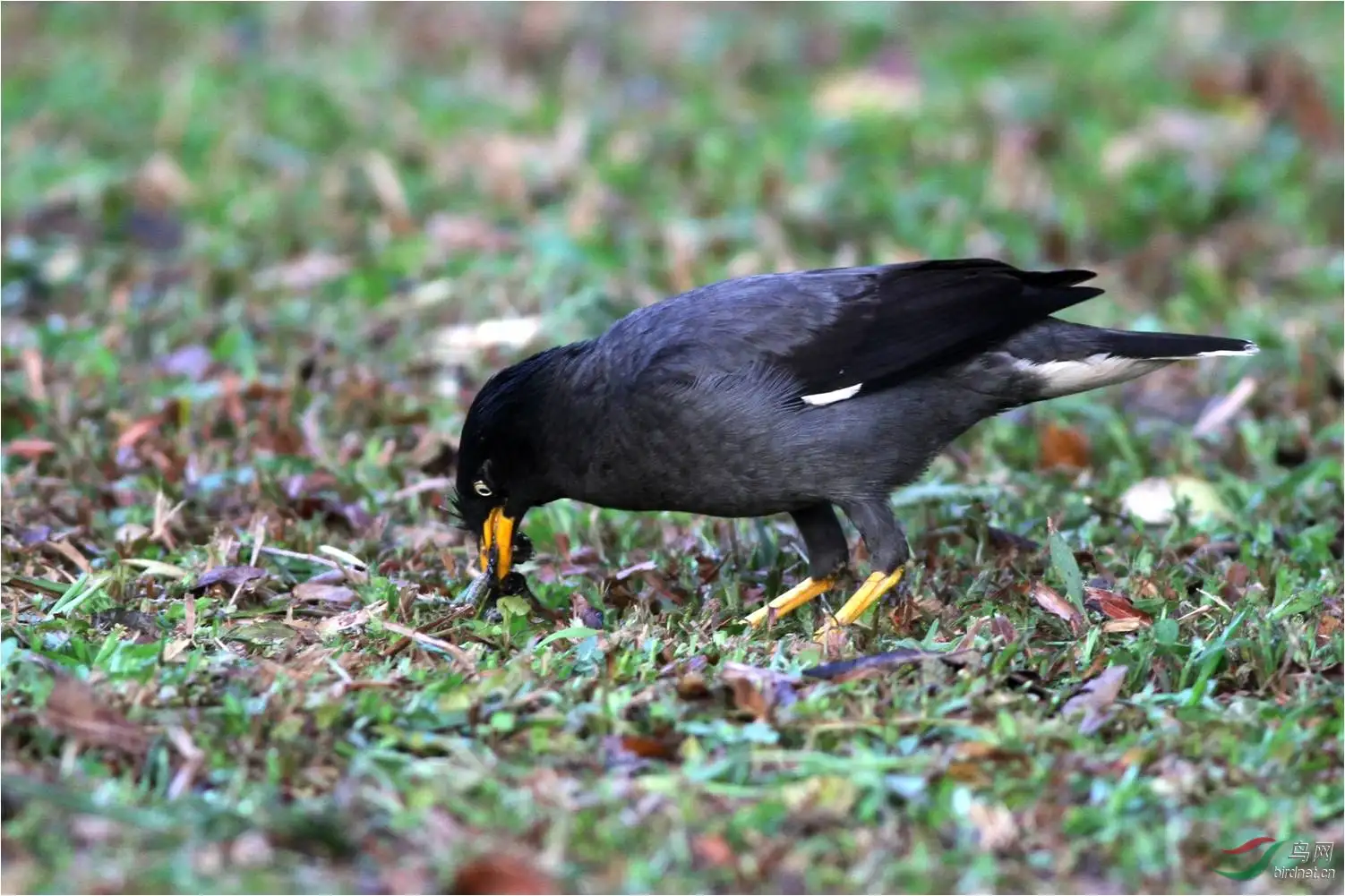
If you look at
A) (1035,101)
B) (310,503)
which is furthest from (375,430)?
(1035,101)

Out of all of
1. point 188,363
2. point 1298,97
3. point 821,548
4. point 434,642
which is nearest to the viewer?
point 434,642

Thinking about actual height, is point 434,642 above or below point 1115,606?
above

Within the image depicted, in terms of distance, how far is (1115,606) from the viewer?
5.12 meters

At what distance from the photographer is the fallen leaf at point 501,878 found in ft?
11.5

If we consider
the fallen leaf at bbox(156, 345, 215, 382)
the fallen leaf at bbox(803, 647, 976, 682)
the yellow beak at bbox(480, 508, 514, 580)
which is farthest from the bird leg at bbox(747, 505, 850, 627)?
the fallen leaf at bbox(156, 345, 215, 382)

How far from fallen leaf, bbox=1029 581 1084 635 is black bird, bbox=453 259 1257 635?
1.43 ft

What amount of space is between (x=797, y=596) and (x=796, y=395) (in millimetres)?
618

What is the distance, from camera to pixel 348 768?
13.0ft

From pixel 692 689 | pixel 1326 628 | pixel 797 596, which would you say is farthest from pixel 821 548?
pixel 1326 628

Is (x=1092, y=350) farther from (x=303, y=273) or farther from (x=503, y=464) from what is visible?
(x=303, y=273)

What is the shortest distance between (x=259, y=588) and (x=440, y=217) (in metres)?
4.18

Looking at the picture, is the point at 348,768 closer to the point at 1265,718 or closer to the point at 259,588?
the point at 259,588

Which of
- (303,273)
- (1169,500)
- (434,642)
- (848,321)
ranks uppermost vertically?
(848,321)

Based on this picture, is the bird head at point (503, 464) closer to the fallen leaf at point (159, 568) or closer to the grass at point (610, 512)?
the grass at point (610, 512)
